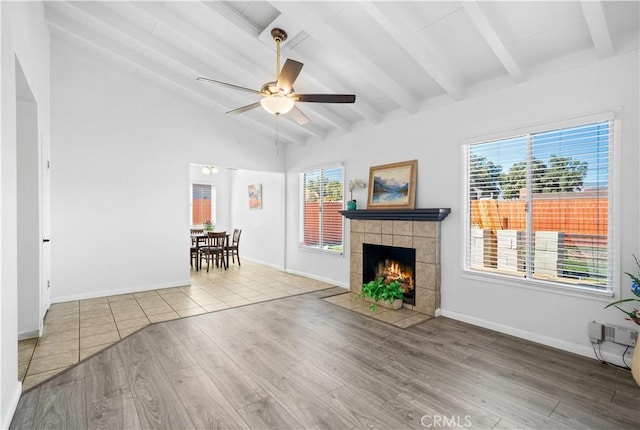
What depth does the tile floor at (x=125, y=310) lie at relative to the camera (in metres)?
2.90

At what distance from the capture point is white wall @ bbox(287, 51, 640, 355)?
2.76m

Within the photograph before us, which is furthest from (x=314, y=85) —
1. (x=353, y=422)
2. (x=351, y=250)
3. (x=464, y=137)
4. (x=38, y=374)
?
(x=38, y=374)

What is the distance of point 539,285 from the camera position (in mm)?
3250

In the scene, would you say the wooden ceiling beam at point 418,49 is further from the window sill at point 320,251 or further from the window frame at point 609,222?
the window sill at point 320,251

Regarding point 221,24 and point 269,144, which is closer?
point 221,24

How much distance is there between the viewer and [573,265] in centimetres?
309

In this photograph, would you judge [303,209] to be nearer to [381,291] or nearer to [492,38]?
[381,291]

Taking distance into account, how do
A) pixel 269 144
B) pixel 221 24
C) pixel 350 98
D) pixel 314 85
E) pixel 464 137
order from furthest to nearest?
pixel 269 144, pixel 314 85, pixel 464 137, pixel 221 24, pixel 350 98

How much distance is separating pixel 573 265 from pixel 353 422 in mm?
2639

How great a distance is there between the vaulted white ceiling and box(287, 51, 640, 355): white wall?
0.56 feet

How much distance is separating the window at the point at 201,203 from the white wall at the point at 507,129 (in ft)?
19.6

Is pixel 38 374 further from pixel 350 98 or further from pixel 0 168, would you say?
pixel 350 98

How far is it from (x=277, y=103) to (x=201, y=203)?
724cm

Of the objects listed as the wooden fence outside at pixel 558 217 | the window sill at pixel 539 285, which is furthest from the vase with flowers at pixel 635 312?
the wooden fence outside at pixel 558 217
